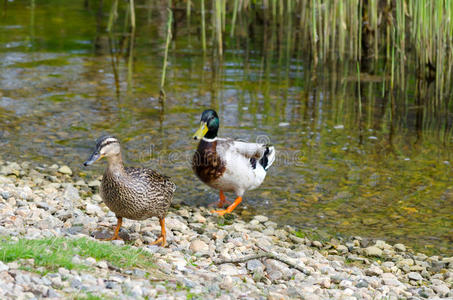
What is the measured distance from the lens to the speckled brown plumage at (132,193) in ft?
15.8

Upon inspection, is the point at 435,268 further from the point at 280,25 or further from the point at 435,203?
the point at 280,25

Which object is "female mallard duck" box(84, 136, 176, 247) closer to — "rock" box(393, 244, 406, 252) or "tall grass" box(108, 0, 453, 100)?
"rock" box(393, 244, 406, 252)

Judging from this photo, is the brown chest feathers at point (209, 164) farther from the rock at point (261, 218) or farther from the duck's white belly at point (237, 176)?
the rock at point (261, 218)

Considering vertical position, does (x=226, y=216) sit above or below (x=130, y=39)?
below

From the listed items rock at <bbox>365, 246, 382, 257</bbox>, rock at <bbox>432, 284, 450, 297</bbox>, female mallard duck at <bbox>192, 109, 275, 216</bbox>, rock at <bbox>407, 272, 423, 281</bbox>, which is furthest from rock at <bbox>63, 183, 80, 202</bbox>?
rock at <bbox>432, 284, 450, 297</bbox>

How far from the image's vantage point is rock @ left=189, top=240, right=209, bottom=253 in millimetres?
5008

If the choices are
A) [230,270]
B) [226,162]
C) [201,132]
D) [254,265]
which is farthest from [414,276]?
[201,132]

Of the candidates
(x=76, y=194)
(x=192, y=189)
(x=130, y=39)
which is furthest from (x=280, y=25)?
(x=76, y=194)

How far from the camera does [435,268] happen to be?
540cm

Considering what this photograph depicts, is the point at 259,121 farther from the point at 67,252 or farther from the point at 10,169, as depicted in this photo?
the point at 67,252

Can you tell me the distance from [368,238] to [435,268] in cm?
73

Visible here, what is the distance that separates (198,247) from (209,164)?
1.43 meters

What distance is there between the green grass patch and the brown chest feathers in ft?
6.86

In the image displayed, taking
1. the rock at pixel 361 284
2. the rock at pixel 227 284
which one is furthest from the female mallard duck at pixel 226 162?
the rock at pixel 227 284
